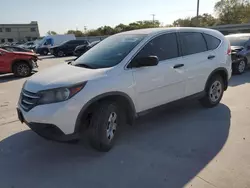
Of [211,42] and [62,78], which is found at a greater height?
[211,42]

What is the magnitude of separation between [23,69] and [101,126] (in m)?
8.95

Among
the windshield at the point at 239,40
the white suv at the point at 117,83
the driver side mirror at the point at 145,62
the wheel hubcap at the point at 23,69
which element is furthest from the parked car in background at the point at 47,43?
the driver side mirror at the point at 145,62

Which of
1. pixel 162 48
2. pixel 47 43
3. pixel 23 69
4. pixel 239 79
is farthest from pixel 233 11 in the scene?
pixel 162 48

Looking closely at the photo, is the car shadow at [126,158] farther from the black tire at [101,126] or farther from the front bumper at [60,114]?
the front bumper at [60,114]

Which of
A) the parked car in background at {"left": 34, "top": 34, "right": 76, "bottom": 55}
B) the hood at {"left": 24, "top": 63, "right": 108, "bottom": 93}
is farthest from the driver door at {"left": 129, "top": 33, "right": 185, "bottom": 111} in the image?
the parked car in background at {"left": 34, "top": 34, "right": 76, "bottom": 55}

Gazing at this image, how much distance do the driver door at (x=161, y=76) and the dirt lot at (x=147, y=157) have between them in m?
0.61

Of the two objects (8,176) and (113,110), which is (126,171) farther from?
(8,176)

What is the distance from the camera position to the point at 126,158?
3432mm

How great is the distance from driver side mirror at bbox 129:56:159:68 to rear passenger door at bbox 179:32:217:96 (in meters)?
1.04

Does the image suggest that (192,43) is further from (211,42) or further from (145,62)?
(145,62)

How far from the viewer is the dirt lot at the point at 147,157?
293 cm

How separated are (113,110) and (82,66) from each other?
36.9 inches

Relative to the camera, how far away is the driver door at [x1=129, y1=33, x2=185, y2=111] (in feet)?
12.5

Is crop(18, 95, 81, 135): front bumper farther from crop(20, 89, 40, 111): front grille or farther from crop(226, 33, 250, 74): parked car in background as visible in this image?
crop(226, 33, 250, 74): parked car in background
